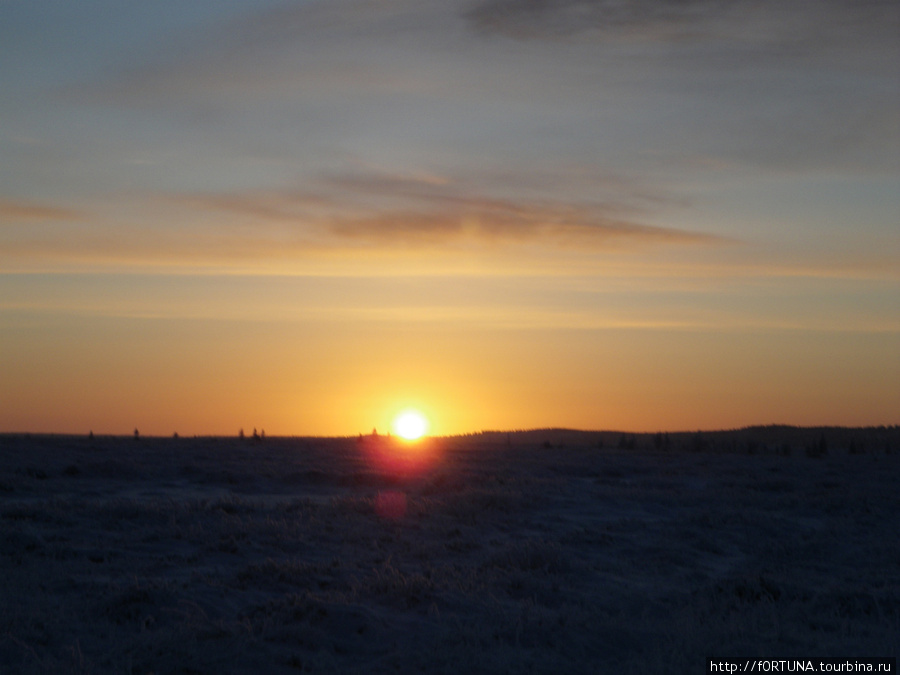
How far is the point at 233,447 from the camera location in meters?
41.2

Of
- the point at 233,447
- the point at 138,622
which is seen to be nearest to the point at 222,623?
the point at 138,622

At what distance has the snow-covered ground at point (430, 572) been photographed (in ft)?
31.8

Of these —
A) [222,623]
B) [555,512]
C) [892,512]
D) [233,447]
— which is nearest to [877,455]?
[892,512]

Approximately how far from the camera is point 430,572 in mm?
14055

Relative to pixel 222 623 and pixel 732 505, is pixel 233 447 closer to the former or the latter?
pixel 732 505

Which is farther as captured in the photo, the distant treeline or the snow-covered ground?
the distant treeline

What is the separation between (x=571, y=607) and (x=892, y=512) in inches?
615

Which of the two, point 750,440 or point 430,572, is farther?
point 750,440

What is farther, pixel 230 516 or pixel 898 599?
pixel 230 516

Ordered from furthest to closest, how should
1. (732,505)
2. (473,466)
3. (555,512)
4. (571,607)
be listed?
(473,466) → (732,505) → (555,512) → (571,607)

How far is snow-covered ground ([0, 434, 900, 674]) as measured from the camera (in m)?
9.69

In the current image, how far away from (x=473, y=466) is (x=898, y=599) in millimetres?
23518

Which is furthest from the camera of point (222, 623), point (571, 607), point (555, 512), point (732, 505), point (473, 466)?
point (473, 466)

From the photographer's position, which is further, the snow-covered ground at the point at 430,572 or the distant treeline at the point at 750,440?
the distant treeline at the point at 750,440
